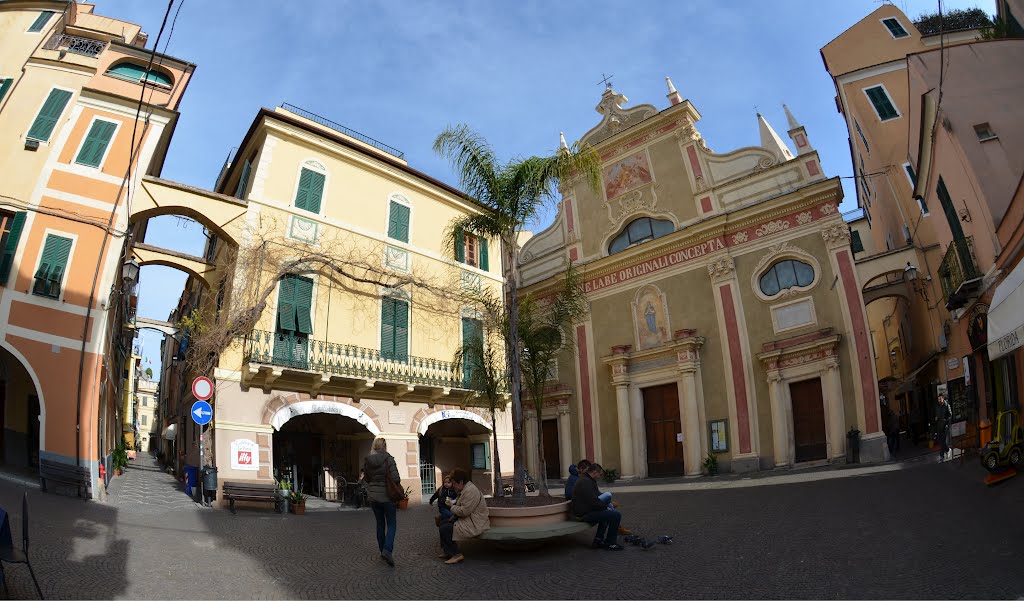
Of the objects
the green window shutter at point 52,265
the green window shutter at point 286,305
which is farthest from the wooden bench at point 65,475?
the green window shutter at point 286,305

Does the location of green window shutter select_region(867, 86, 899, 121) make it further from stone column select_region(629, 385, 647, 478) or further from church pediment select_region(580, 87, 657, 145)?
stone column select_region(629, 385, 647, 478)

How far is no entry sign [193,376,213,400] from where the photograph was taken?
10.9 meters

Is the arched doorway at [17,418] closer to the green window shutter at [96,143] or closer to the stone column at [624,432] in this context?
the green window shutter at [96,143]

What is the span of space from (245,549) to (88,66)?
1367cm

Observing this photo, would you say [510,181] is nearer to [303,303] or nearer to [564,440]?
[303,303]

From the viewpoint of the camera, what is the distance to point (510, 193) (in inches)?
402

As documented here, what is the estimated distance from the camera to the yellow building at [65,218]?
11516 millimetres

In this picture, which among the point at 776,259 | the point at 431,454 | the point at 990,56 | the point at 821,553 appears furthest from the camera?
the point at 776,259

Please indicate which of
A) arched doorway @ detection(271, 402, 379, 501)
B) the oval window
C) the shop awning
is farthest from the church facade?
the oval window

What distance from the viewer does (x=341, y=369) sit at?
14266mm

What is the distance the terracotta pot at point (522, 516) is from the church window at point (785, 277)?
16.1m

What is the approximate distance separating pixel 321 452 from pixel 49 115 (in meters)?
10.8

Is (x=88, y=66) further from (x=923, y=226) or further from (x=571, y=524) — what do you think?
(x=923, y=226)

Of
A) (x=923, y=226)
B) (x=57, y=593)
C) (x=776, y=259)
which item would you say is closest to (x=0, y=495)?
(x=57, y=593)
